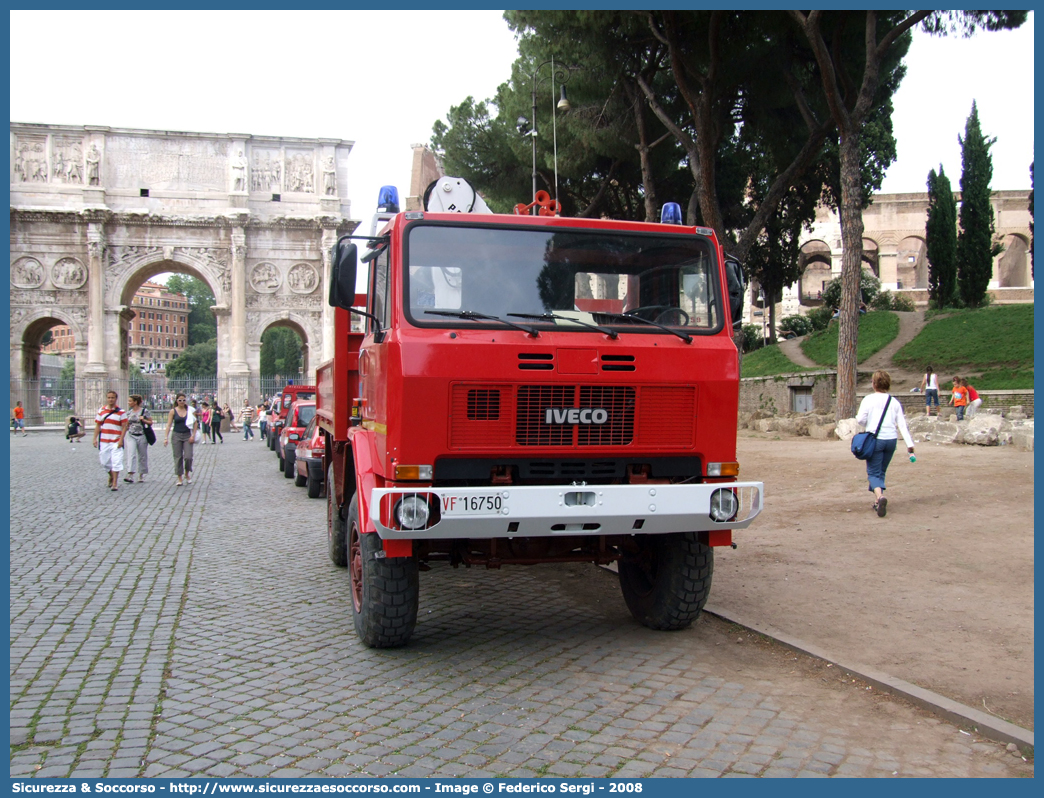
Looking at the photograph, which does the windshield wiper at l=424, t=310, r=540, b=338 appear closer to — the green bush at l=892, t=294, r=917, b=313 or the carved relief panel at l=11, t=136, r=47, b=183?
the green bush at l=892, t=294, r=917, b=313

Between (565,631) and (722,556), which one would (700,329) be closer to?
(565,631)

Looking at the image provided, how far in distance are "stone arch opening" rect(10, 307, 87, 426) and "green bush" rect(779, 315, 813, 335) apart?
1427 inches

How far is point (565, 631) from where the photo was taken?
5.84 metres

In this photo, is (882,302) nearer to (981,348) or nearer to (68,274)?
(981,348)

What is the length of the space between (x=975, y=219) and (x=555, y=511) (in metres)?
39.7

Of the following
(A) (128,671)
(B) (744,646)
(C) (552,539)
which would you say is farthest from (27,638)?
(B) (744,646)

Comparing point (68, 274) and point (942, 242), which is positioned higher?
point (942, 242)

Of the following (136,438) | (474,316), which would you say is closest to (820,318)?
(136,438)

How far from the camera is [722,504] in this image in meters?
5.10

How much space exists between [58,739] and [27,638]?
6.42 ft

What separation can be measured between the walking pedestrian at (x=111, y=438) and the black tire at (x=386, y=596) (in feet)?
34.8

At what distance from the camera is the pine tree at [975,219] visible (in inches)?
1475

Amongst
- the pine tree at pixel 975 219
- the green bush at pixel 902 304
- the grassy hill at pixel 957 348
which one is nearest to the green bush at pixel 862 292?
the green bush at pixel 902 304

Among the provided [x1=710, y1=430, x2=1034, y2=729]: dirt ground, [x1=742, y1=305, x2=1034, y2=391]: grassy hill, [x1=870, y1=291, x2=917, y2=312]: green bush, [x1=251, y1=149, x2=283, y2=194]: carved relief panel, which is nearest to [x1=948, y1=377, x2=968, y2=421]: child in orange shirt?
[x1=742, y1=305, x2=1034, y2=391]: grassy hill
